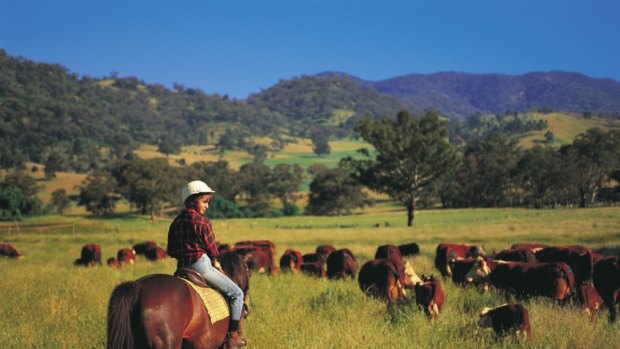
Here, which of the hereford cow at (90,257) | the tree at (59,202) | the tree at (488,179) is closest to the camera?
the hereford cow at (90,257)

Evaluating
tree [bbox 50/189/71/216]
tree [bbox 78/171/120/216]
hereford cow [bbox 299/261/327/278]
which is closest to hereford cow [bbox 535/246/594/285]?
hereford cow [bbox 299/261/327/278]

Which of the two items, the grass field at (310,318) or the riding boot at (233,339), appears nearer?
the riding boot at (233,339)

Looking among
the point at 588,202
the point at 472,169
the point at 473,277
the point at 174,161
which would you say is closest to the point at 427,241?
the point at 473,277

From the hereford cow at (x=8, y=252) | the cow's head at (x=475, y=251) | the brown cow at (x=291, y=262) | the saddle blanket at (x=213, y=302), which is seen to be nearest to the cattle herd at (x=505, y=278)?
the brown cow at (x=291, y=262)

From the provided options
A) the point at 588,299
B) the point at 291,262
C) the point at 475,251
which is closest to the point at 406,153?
the point at 475,251

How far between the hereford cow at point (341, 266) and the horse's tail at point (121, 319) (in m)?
12.3

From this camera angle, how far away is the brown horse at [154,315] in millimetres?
5336

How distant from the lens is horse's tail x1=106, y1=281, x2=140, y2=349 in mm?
5301

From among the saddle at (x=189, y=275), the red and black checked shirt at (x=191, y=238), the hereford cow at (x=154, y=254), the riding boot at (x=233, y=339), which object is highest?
the red and black checked shirt at (x=191, y=238)

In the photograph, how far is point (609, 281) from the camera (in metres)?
11.1

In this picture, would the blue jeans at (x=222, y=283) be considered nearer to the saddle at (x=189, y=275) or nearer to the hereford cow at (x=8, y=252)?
the saddle at (x=189, y=275)

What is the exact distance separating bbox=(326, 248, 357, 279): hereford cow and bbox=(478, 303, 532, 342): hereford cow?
8.31 m

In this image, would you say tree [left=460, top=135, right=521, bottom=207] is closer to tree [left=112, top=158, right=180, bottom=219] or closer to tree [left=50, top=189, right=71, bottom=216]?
tree [left=112, top=158, right=180, bottom=219]

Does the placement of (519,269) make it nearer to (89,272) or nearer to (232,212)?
(89,272)
